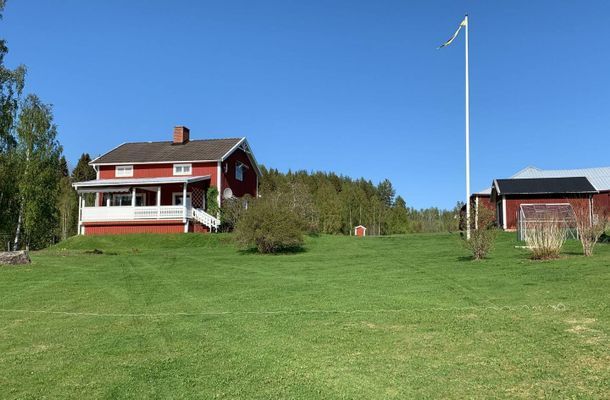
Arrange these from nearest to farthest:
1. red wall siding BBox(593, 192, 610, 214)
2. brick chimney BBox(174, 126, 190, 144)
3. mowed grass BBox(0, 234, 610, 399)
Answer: mowed grass BBox(0, 234, 610, 399) < red wall siding BBox(593, 192, 610, 214) < brick chimney BBox(174, 126, 190, 144)

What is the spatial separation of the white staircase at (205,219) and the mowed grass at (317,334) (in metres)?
17.0

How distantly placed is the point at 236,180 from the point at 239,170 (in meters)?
1.09

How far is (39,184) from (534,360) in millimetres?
33120

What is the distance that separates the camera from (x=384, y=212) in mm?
86312

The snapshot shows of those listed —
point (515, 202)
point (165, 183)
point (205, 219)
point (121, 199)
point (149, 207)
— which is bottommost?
point (205, 219)

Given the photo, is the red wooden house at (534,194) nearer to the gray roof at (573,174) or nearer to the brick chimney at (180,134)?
the gray roof at (573,174)

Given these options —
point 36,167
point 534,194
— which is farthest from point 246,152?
point 534,194

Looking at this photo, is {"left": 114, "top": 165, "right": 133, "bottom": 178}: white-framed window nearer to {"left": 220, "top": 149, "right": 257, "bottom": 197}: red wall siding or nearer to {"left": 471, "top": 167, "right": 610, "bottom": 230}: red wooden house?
{"left": 220, "top": 149, "right": 257, "bottom": 197}: red wall siding

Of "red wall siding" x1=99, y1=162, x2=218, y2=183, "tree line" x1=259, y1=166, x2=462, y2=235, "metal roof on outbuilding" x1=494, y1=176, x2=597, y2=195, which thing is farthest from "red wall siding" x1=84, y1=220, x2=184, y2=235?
"tree line" x1=259, y1=166, x2=462, y2=235

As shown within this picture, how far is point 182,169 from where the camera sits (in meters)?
33.6

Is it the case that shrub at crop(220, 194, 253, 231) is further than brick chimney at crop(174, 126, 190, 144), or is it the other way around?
brick chimney at crop(174, 126, 190, 144)

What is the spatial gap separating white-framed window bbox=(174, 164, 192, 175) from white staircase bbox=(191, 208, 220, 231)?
435cm

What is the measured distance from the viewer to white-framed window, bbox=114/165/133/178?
34625 mm

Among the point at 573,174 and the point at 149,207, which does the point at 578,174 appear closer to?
→ the point at 573,174
